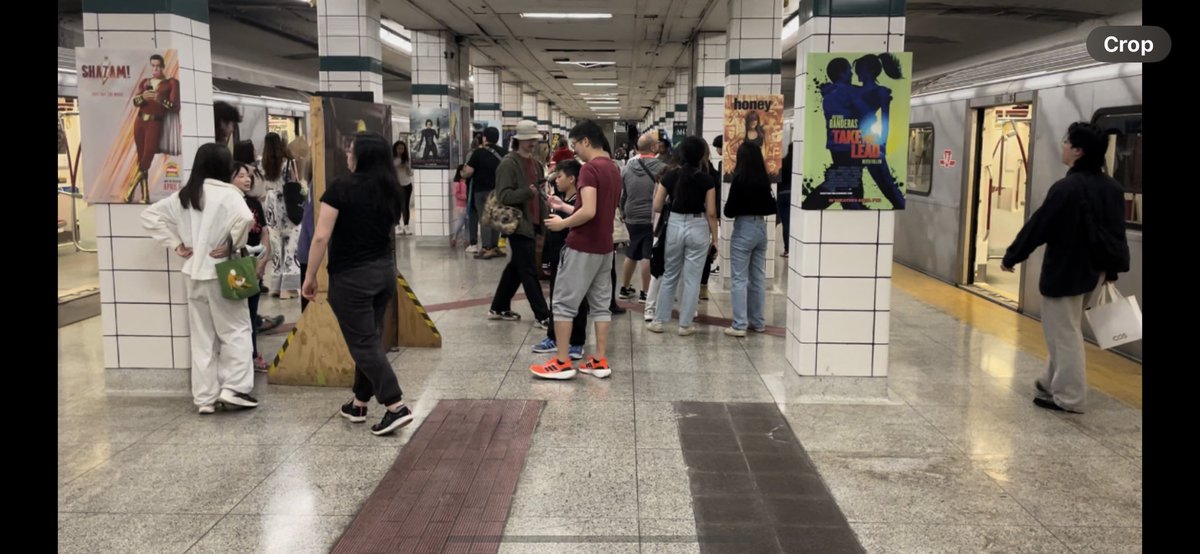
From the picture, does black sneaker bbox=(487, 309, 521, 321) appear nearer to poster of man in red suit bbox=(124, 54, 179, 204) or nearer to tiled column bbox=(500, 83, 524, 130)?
poster of man in red suit bbox=(124, 54, 179, 204)

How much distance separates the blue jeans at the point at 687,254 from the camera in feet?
22.0

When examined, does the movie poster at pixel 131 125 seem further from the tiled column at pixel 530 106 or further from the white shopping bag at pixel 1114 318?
the tiled column at pixel 530 106

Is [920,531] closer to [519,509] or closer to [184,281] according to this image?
[519,509]

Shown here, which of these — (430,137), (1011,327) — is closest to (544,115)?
(430,137)

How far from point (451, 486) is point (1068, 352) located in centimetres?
346

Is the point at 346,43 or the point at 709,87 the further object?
the point at 709,87

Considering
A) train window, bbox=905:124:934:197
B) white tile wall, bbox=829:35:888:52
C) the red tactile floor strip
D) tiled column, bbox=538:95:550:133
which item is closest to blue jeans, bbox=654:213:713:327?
white tile wall, bbox=829:35:888:52

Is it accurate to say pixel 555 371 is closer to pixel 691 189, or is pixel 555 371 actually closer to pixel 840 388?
pixel 840 388

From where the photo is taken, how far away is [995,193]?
32.2 feet

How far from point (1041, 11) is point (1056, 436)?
210 inches

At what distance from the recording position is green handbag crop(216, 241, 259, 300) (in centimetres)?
473

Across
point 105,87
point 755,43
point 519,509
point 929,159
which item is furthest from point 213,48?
point 519,509

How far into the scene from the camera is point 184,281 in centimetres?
517

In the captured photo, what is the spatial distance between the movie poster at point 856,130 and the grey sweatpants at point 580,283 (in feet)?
4.29
